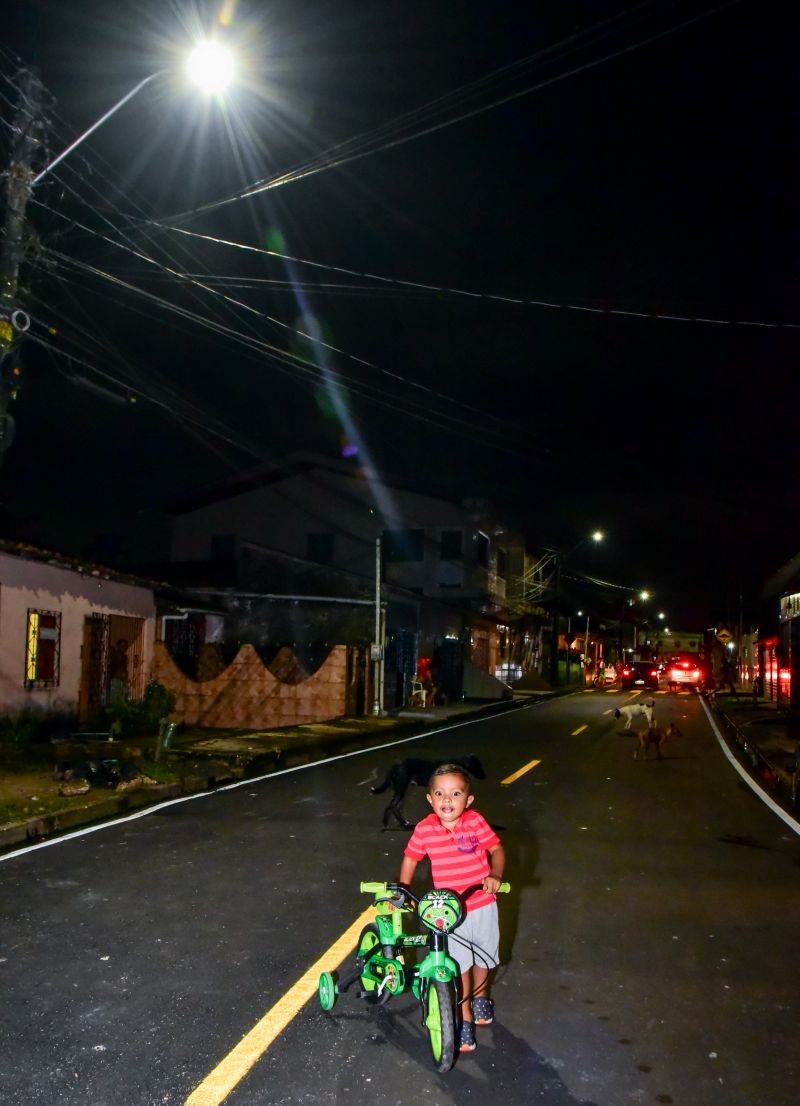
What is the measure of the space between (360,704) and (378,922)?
22.5 metres

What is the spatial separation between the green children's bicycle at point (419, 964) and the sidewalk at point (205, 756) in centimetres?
525

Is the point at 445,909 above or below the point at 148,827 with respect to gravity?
above

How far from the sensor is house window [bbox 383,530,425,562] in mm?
A: 44906

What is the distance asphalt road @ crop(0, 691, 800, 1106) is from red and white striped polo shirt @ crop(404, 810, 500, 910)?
0.76 metres

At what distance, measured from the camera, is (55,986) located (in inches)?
202

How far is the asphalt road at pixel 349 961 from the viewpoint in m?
4.10

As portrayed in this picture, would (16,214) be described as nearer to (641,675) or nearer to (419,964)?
A: (419,964)

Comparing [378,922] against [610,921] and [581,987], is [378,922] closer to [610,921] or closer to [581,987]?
[581,987]

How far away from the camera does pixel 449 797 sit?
445 cm

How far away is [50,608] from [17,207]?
337 inches

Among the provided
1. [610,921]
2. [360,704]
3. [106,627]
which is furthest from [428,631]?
[610,921]

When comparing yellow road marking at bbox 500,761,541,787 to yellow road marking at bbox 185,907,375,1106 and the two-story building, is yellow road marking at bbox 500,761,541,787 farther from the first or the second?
the two-story building

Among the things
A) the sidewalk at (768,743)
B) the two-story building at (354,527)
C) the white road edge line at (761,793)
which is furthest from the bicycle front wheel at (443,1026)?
the two-story building at (354,527)

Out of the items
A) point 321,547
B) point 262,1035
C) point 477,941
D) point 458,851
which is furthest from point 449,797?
point 321,547
